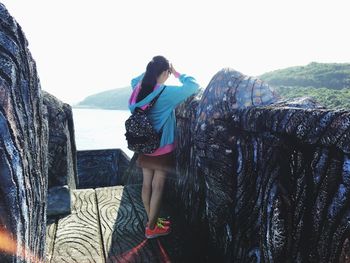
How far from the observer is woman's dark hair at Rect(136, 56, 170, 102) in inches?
112

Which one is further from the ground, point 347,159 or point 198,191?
point 347,159

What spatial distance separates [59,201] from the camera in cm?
381

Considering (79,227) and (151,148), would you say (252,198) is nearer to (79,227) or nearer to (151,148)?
(151,148)

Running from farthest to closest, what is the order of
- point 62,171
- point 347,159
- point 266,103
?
point 62,171 < point 266,103 < point 347,159

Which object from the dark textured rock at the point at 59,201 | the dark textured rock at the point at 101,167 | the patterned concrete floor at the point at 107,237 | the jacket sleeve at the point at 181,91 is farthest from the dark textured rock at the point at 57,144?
the dark textured rock at the point at 101,167

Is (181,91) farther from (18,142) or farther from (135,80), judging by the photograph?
(18,142)

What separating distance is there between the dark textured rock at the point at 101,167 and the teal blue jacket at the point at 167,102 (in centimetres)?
505

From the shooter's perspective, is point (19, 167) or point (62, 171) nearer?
point (19, 167)

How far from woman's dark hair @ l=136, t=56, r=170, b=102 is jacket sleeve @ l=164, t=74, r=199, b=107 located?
0.15 meters

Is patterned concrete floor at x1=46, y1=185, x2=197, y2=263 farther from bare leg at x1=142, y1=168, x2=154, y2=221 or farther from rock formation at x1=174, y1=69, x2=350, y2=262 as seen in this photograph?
rock formation at x1=174, y1=69, x2=350, y2=262

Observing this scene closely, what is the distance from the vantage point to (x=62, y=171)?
405 centimetres

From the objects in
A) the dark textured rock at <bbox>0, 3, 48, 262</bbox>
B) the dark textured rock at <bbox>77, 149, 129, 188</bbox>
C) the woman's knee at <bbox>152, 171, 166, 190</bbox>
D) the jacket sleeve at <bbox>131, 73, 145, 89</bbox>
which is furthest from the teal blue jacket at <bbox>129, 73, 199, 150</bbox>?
the dark textured rock at <bbox>77, 149, 129, 188</bbox>

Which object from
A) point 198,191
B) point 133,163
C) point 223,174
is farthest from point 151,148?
point 133,163

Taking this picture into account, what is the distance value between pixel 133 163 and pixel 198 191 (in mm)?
2623
